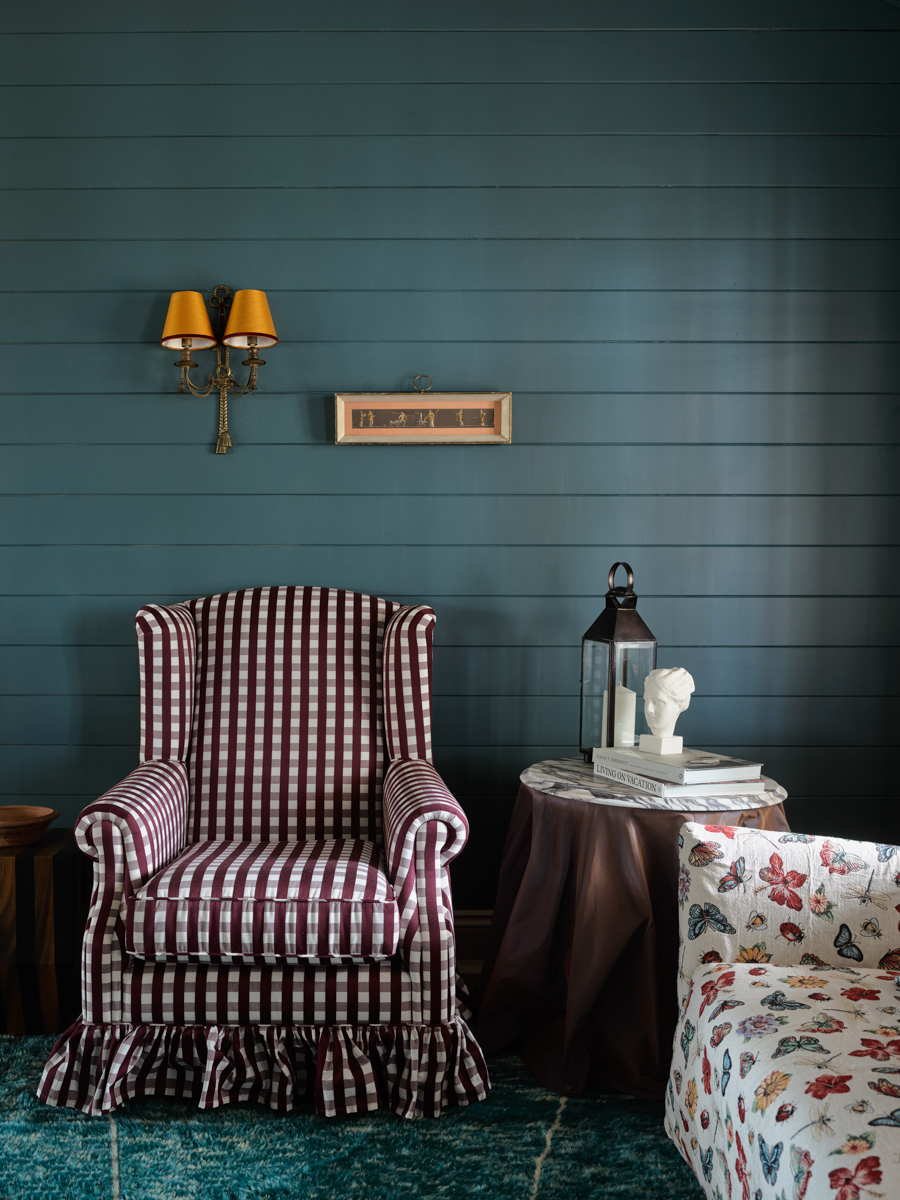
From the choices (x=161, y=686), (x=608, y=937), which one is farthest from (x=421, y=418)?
(x=608, y=937)

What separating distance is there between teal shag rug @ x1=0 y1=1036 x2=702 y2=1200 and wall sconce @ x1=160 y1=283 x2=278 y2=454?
157 centimetres

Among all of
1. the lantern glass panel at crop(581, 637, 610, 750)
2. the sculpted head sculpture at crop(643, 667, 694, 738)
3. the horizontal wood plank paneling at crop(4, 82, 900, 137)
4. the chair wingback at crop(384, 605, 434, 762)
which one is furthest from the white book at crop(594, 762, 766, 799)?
the horizontal wood plank paneling at crop(4, 82, 900, 137)

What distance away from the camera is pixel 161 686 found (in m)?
2.04

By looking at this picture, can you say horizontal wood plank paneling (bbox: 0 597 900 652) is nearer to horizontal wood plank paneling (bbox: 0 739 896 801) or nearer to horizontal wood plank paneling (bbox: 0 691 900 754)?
horizontal wood plank paneling (bbox: 0 691 900 754)

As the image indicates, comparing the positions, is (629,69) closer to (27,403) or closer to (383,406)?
(383,406)

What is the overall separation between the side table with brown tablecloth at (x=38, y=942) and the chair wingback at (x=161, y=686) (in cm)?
32

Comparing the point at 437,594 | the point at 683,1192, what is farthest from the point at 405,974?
the point at 437,594

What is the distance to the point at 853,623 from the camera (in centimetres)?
230

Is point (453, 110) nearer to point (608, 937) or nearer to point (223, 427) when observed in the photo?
point (223, 427)

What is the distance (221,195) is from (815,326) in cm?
166

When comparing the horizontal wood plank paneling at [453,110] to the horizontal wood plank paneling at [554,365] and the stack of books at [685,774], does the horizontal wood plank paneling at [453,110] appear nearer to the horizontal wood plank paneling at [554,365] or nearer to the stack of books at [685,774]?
the horizontal wood plank paneling at [554,365]

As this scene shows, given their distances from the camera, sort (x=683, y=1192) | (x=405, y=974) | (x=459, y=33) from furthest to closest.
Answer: (x=459, y=33) < (x=405, y=974) < (x=683, y=1192)

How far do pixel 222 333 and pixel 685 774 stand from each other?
165cm

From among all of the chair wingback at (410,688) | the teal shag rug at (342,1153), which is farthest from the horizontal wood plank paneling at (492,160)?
the teal shag rug at (342,1153)
